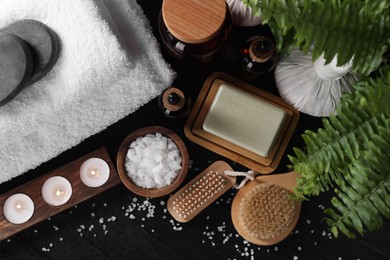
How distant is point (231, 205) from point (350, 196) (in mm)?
319

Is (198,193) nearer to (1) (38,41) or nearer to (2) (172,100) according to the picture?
(2) (172,100)

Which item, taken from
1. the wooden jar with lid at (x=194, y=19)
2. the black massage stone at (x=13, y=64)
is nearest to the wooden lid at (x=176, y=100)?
the wooden jar with lid at (x=194, y=19)

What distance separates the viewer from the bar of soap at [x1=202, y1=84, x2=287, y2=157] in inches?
35.0

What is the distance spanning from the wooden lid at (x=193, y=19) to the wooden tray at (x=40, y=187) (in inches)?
11.1

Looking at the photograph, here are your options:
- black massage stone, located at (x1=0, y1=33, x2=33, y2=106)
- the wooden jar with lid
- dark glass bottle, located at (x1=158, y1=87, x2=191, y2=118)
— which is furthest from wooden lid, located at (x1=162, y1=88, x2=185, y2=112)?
black massage stone, located at (x1=0, y1=33, x2=33, y2=106)

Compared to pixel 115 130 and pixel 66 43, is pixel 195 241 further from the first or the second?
pixel 66 43

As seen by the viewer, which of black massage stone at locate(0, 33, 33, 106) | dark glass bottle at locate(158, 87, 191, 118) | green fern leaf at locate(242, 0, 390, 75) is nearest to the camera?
green fern leaf at locate(242, 0, 390, 75)

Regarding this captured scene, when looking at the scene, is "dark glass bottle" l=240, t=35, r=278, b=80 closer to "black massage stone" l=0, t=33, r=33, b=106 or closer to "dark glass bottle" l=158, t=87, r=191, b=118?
"dark glass bottle" l=158, t=87, r=191, b=118

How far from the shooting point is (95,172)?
3.00 feet

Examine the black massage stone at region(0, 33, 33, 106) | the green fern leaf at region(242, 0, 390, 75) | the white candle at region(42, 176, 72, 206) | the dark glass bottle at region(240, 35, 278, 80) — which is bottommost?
the white candle at region(42, 176, 72, 206)

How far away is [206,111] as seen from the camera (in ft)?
2.98

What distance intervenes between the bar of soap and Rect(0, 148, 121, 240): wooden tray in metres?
0.19

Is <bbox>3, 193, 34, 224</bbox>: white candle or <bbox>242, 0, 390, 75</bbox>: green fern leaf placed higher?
<bbox>242, 0, 390, 75</bbox>: green fern leaf


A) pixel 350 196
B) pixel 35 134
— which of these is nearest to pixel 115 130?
pixel 35 134
